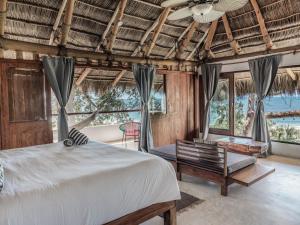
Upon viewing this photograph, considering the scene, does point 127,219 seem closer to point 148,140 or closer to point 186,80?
point 148,140

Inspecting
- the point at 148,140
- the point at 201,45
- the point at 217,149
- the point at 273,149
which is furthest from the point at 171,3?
the point at 273,149

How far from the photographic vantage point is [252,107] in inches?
229

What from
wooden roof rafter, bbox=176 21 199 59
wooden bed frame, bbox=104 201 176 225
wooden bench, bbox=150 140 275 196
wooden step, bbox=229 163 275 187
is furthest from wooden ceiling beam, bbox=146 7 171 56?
wooden bed frame, bbox=104 201 176 225

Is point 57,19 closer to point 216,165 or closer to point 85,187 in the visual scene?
point 85,187

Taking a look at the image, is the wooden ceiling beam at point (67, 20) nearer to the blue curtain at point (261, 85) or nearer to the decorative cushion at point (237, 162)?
the decorative cushion at point (237, 162)

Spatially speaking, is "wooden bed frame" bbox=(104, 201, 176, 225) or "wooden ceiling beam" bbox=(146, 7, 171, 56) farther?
"wooden ceiling beam" bbox=(146, 7, 171, 56)

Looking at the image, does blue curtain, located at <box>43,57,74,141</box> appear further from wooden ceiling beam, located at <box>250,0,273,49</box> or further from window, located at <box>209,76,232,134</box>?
window, located at <box>209,76,232,134</box>

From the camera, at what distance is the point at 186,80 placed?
6.27 m

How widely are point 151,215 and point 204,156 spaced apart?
1498 millimetres

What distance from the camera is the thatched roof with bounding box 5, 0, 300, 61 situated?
381 centimetres

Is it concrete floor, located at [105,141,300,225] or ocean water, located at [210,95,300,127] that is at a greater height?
ocean water, located at [210,95,300,127]

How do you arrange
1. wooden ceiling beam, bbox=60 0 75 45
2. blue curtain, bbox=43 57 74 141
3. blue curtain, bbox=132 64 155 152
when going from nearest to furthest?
wooden ceiling beam, bbox=60 0 75 45 < blue curtain, bbox=43 57 74 141 < blue curtain, bbox=132 64 155 152

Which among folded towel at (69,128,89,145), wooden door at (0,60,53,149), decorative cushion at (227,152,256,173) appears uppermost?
wooden door at (0,60,53,149)

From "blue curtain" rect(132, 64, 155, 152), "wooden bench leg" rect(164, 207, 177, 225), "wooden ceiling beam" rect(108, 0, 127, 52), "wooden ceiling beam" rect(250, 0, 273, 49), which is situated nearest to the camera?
"wooden bench leg" rect(164, 207, 177, 225)
